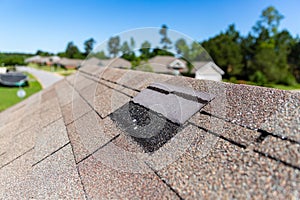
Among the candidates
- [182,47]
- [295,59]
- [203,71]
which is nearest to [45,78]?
[203,71]

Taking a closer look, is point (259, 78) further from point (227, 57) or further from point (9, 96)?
point (9, 96)

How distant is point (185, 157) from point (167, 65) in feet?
11.0

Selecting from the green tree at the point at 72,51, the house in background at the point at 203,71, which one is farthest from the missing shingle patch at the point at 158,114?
the green tree at the point at 72,51

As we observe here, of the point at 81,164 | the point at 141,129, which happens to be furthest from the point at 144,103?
the point at 81,164

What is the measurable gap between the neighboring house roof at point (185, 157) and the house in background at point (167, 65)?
6.54 ft

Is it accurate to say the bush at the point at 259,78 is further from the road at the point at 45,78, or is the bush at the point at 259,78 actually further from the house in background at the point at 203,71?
the house in background at the point at 203,71

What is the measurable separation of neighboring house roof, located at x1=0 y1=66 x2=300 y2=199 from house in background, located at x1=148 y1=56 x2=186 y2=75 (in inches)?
78.4

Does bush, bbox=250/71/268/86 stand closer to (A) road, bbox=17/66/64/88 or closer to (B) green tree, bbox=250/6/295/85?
(B) green tree, bbox=250/6/295/85

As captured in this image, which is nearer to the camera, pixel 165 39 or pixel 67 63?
pixel 165 39

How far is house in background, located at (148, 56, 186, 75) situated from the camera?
417cm

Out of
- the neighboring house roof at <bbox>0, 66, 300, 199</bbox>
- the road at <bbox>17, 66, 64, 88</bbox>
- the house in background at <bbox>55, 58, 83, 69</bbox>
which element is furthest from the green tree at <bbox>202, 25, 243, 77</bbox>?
the house in background at <bbox>55, 58, 83, 69</bbox>

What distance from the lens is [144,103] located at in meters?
1.98

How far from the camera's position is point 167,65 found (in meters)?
4.46

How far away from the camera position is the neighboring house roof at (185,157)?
3.17 feet
